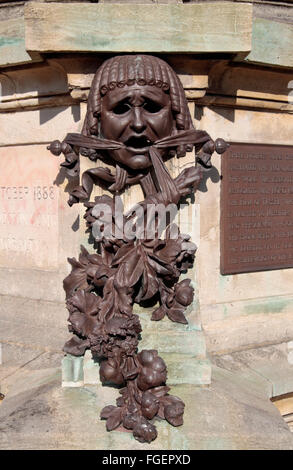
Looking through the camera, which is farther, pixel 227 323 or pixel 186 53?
pixel 227 323

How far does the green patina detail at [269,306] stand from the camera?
130 inches

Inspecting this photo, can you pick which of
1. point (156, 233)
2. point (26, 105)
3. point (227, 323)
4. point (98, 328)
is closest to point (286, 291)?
point (227, 323)

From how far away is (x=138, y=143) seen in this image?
8.54 feet

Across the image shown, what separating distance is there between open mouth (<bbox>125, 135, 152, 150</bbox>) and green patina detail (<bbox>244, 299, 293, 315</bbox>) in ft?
4.60

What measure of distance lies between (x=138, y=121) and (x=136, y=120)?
12mm

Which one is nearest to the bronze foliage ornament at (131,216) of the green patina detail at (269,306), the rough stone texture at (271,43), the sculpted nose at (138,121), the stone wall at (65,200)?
the sculpted nose at (138,121)

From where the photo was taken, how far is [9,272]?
11.4 ft

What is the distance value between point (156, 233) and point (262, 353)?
4.11ft

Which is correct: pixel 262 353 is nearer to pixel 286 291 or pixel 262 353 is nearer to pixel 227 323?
pixel 227 323

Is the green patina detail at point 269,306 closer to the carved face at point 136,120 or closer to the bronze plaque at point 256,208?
the bronze plaque at point 256,208

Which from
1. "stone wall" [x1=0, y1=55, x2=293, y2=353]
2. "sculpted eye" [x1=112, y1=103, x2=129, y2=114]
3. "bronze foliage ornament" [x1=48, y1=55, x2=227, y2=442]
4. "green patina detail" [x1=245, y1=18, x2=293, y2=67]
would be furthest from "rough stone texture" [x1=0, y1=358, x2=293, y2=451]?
"green patina detail" [x1=245, y1=18, x2=293, y2=67]
